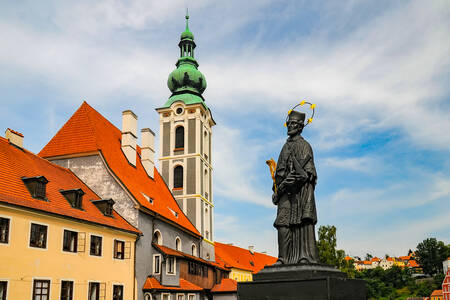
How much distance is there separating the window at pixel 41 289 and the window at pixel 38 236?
1.42 m

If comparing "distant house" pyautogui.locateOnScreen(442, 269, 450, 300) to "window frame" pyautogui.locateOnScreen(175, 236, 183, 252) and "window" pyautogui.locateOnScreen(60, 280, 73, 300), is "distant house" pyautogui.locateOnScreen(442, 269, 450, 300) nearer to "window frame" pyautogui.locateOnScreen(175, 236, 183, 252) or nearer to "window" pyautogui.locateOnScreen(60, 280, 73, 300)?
"window frame" pyautogui.locateOnScreen(175, 236, 183, 252)

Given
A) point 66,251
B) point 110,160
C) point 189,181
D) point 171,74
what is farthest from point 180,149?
point 66,251

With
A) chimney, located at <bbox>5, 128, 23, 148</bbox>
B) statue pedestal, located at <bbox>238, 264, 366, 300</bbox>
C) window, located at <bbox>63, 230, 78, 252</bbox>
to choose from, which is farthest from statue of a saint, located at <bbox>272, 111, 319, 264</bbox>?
chimney, located at <bbox>5, 128, 23, 148</bbox>

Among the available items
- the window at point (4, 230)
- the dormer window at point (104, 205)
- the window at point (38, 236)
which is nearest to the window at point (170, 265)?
the dormer window at point (104, 205)

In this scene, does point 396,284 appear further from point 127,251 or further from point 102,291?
point 102,291

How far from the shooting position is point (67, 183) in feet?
77.3

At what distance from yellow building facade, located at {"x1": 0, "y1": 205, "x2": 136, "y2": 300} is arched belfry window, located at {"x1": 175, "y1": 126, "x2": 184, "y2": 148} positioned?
62.9 ft

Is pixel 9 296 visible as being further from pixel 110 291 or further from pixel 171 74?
pixel 171 74

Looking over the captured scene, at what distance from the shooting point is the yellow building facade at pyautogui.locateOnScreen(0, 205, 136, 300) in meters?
17.0

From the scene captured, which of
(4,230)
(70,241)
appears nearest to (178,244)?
(70,241)

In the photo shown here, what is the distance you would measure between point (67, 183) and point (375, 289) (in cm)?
8811

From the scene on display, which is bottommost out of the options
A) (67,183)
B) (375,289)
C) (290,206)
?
(375,289)

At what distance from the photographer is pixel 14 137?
22281 mm

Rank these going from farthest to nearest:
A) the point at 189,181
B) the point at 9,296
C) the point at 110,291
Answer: the point at 189,181 < the point at 110,291 < the point at 9,296
